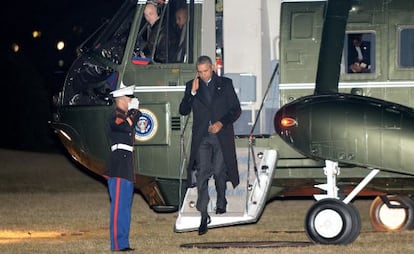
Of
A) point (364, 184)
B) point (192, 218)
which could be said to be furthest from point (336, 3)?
point (192, 218)

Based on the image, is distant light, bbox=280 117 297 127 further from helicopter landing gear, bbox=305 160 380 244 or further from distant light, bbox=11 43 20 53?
distant light, bbox=11 43 20 53

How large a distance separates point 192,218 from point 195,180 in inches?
17.5

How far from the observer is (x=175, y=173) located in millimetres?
13820

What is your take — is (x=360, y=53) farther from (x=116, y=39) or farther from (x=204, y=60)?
(x=116, y=39)

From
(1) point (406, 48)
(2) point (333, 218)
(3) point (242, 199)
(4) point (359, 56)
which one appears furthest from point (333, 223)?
(1) point (406, 48)

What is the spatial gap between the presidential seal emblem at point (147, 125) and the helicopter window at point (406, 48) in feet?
9.93

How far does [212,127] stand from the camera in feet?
42.4

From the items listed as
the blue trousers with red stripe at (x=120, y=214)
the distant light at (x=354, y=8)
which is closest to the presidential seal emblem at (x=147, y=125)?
the blue trousers with red stripe at (x=120, y=214)

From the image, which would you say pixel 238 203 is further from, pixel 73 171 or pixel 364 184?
pixel 73 171

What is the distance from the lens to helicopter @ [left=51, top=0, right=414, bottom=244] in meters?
12.6

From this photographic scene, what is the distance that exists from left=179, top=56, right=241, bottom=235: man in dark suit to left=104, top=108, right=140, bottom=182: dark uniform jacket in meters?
0.94

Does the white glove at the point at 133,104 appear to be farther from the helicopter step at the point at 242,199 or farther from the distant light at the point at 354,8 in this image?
the distant light at the point at 354,8

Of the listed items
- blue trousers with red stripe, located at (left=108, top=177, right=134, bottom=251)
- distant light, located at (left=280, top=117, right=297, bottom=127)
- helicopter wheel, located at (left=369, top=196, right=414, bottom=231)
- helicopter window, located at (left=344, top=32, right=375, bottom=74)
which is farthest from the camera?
helicopter wheel, located at (left=369, top=196, right=414, bottom=231)

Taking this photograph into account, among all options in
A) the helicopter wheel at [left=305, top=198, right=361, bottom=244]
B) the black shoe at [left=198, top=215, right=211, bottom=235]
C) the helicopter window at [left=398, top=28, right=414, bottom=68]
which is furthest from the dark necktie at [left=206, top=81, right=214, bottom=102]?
the helicopter window at [left=398, top=28, right=414, bottom=68]
